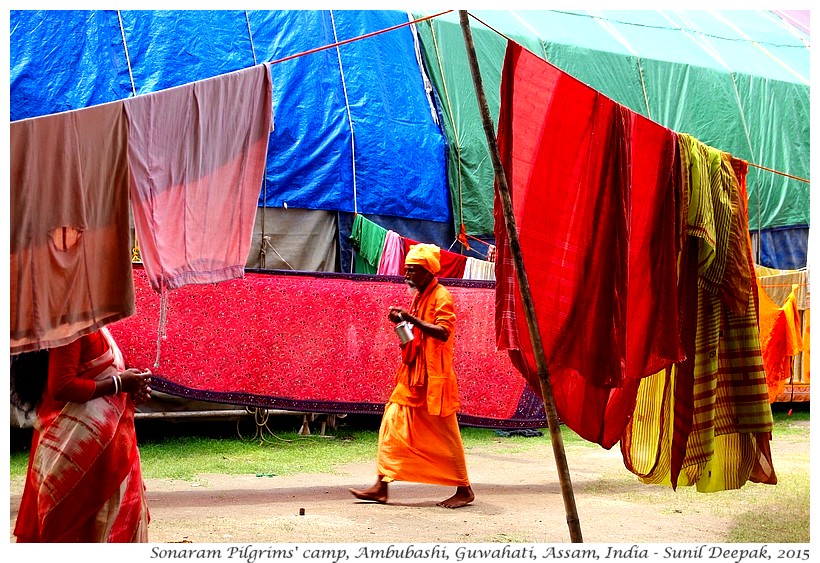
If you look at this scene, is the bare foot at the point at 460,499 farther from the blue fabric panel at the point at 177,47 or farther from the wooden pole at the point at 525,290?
the blue fabric panel at the point at 177,47

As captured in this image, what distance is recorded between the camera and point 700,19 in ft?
48.0

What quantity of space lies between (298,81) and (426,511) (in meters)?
5.60

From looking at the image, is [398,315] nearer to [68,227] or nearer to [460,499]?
[460,499]

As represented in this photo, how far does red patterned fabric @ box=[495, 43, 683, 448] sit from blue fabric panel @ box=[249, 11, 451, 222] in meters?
5.81

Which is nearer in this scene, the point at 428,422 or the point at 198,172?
the point at 198,172

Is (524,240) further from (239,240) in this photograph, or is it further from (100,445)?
(100,445)

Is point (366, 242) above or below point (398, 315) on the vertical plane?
above

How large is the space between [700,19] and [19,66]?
1034 centimetres

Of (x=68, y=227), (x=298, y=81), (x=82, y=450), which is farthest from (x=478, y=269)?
(x=68, y=227)

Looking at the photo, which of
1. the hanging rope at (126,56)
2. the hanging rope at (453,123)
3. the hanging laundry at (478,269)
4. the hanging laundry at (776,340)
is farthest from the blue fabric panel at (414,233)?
the hanging laundry at (776,340)

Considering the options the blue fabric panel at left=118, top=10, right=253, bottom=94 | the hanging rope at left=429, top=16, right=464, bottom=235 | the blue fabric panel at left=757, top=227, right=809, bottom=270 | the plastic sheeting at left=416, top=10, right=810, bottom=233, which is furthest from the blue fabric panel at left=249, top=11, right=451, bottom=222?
the blue fabric panel at left=757, top=227, right=809, bottom=270

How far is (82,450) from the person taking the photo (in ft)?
11.0

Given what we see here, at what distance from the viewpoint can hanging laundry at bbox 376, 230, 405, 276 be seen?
30.5ft

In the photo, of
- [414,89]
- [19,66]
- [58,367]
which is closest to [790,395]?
[414,89]
